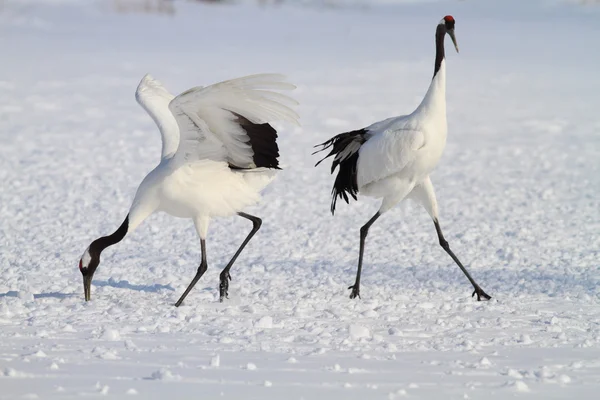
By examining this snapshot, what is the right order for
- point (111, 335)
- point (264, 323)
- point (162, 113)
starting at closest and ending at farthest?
point (111, 335) → point (264, 323) → point (162, 113)

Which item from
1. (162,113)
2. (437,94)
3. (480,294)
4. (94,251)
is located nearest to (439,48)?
(437,94)

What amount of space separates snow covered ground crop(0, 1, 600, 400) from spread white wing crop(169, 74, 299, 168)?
848mm

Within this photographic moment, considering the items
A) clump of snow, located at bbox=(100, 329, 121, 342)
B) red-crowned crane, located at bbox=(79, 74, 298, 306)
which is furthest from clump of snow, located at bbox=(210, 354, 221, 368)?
red-crowned crane, located at bbox=(79, 74, 298, 306)

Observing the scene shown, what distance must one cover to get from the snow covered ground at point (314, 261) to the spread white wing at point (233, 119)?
0.85m

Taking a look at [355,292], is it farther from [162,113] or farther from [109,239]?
[162,113]

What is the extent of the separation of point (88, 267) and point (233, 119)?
46.9 inches

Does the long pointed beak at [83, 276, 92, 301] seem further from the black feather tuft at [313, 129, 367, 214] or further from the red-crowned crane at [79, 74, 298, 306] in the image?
the black feather tuft at [313, 129, 367, 214]

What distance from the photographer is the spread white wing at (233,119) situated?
217 inches

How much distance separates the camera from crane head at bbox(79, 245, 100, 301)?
5855 mm

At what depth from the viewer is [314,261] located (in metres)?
7.06

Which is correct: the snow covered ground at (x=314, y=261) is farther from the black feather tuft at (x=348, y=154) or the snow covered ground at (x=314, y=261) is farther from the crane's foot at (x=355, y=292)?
the black feather tuft at (x=348, y=154)

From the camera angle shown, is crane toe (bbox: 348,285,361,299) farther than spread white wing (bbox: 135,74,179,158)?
No

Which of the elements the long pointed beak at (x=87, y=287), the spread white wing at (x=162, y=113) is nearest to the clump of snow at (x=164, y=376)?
the long pointed beak at (x=87, y=287)

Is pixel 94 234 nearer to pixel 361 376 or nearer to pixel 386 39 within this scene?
pixel 361 376
